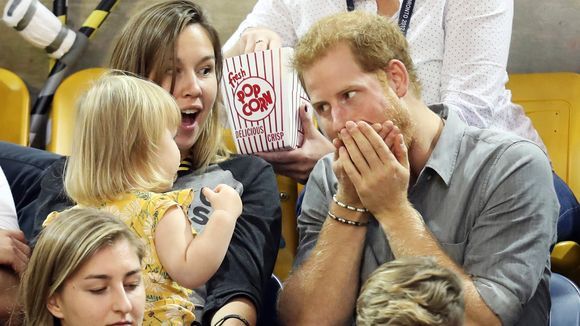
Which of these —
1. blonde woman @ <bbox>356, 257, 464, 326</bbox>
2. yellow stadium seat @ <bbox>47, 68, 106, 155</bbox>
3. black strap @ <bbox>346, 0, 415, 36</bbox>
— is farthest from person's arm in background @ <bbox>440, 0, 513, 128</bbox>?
yellow stadium seat @ <bbox>47, 68, 106, 155</bbox>

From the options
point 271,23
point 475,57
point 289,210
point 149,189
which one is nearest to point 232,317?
point 149,189

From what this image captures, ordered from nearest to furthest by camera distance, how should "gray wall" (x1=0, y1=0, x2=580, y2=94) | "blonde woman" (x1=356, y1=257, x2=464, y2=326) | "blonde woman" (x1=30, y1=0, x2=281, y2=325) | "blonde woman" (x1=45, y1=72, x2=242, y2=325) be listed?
"blonde woman" (x1=356, y1=257, x2=464, y2=326), "blonde woman" (x1=45, y1=72, x2=242, y2=325), "blonde woman" (x1=30, y1=0, x2=281, y2=325), "gray wall" (x1=0, y1=0, x2=580, y2=94)

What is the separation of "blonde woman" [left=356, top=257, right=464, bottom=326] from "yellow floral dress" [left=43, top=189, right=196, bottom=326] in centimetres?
46

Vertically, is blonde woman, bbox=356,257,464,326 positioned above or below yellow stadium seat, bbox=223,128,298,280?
above

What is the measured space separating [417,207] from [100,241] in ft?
2.11

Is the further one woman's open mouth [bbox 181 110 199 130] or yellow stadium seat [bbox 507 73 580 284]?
yellow stadium seat [bbox 507 73 580 284]

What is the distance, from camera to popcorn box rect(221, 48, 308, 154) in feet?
7.56

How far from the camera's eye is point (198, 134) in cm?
223

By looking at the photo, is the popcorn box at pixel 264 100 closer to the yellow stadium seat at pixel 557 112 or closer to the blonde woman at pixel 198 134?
the blonde woman at pixel 198 134

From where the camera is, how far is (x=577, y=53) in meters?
3.29

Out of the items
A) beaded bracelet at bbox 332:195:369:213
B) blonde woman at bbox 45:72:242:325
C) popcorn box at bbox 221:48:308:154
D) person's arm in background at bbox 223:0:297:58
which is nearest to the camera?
blonde woman at bbox 45:72:242:325

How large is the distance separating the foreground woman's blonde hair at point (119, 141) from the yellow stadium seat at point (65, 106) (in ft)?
3.73

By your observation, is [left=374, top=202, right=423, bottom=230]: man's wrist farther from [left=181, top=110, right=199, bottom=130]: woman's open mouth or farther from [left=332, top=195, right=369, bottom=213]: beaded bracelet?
[left=181, top=110, right=199, bottom=130]: woman's open mouth

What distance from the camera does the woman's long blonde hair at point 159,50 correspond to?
221 centimetres
